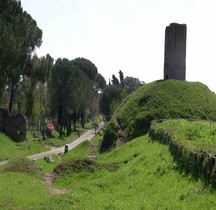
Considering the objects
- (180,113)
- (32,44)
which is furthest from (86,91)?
(180,113)

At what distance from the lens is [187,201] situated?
1373 centimetres

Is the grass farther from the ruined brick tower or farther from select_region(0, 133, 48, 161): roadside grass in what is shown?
the ruined brick tower

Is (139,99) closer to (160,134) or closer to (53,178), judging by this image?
(160,134)

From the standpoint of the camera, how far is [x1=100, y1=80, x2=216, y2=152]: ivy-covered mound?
4184 cm

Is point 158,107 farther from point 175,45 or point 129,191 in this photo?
point 129,191

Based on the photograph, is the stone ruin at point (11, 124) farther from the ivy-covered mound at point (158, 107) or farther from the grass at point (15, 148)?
the ivy-covered mound at point (158, 107)

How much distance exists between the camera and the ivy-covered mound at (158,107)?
41.8m

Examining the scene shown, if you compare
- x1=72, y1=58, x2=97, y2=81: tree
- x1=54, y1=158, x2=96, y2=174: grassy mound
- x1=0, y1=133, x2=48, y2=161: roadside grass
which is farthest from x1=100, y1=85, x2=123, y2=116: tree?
x1=54, y1=158, x2=96, y2=174: grassy mound

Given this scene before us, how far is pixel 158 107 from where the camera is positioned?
4312cm

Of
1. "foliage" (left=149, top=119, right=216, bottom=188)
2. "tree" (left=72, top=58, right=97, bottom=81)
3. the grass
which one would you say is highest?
"tree" (left=72, top=58, right=97, bottom=81)

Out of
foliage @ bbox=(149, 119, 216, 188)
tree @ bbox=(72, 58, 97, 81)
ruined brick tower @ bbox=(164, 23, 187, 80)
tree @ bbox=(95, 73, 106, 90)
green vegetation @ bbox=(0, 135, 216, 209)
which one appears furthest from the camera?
tree @ bbox=(95, 73, 106, 90)

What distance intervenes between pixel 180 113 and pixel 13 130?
21.0 m

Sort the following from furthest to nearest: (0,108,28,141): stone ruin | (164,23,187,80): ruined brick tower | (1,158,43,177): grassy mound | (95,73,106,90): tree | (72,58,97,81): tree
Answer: (95,73,106,90): tree < (72,58,97,81): tree < (164,23,187,80): ruined brick tower < (0,108,28,141): stone ruin < (1,158,43,177): grassy mound

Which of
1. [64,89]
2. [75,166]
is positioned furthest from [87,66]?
[75,166]
